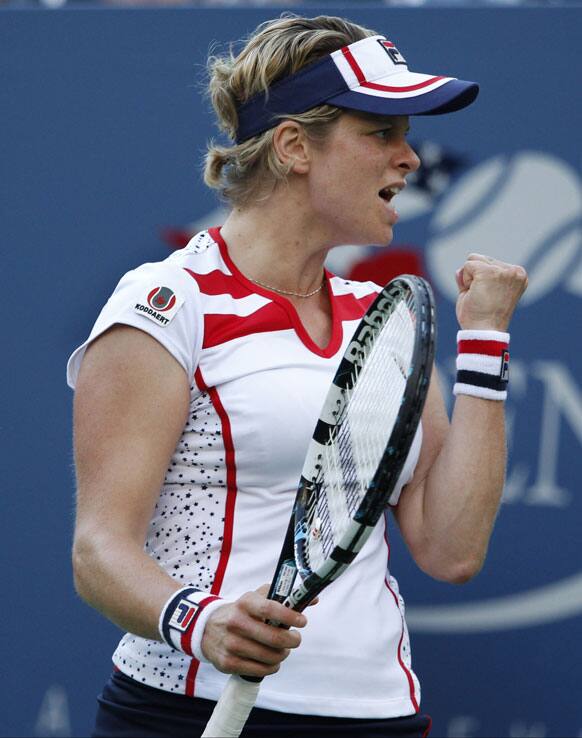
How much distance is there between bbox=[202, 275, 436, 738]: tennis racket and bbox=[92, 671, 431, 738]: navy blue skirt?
0.22 meters

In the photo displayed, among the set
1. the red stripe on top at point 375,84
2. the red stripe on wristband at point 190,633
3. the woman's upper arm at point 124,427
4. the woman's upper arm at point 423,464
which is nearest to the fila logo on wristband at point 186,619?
the red stripe on wristband at point 190,633

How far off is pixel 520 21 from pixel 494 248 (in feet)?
1.70

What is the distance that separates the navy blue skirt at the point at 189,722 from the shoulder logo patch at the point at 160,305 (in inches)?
22.2

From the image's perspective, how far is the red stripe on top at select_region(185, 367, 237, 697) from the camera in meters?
1.82

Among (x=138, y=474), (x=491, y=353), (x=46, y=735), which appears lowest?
(x=46, y=735)

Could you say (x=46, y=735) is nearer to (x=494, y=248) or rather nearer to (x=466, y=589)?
(x=466, y=589)

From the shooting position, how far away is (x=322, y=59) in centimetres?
199

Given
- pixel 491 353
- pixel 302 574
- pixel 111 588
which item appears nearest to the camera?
pixel 302 574

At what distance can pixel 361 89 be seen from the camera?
1.96 m

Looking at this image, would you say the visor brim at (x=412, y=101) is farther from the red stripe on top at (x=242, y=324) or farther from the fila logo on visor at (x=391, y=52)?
the red stripe on top at (x=242, y=324)

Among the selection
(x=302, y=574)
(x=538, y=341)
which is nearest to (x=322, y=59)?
(x=302, y=574)

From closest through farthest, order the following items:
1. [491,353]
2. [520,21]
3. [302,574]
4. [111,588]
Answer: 1. [302,574]
2. [111,588]
3. [491,353]
4. [520,21]

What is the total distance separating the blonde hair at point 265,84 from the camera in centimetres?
200

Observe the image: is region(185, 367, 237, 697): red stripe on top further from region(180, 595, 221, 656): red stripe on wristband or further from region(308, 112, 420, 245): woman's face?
region(308, 112, 420, 245): woman's face
